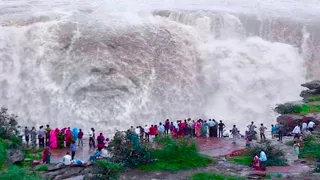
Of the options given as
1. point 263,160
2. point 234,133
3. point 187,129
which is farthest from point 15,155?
point 234,133

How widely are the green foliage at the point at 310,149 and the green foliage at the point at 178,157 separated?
361cm

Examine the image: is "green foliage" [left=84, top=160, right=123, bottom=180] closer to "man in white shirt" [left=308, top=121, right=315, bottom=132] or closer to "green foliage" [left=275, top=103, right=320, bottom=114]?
"man in white shirt" [left=308, top=121, right=315, bottom=132]

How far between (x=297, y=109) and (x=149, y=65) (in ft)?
28.4

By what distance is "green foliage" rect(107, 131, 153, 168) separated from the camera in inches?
832

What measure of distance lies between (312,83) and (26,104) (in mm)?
13843

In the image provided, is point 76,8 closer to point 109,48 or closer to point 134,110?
point 109,48

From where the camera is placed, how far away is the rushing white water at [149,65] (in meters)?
31.9

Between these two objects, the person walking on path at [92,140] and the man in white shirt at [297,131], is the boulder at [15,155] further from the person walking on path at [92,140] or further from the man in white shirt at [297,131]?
the man in white shirt at [297,131]

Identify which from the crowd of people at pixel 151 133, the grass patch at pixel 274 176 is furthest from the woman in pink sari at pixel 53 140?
the grass patch at pixel 274 176

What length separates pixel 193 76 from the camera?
34125mm

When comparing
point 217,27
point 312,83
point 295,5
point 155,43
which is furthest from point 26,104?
point 295,5

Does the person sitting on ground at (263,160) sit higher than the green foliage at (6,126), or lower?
lower

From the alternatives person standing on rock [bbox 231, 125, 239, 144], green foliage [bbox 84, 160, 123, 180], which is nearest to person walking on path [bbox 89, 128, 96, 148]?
person standing on rock [bbox 231, 125, 239, 144]

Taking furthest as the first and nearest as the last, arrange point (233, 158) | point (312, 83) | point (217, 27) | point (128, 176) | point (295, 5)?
point (295, 5), point (217, 27), point (312, 83), point (233, 158), point (128, 176)
